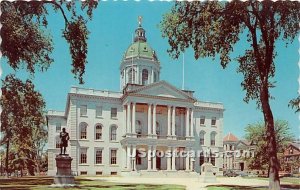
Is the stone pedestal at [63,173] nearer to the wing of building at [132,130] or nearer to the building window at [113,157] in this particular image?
the wing of building at [132,130]

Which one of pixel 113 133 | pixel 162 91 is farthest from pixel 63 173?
pixel 162 91

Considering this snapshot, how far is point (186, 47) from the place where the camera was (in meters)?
15.0

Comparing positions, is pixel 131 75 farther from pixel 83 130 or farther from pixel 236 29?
pixel 236 29

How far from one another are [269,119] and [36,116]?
365 inches

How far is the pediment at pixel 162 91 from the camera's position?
3812 centimetres

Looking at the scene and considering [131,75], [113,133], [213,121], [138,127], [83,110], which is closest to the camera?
[83,110]

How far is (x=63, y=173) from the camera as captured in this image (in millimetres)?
16609

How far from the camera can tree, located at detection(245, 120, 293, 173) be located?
28.0 m

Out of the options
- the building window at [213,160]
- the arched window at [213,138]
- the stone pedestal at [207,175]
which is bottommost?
the building window at [213,160]

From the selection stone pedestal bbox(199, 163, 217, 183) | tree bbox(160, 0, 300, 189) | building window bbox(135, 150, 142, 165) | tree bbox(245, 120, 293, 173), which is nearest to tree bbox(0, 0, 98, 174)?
tree bbox(160, 0, 300, 189)

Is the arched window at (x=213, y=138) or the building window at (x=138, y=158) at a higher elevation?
the arched window at (x=213, y=138)

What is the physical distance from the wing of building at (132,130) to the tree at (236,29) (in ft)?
66.6

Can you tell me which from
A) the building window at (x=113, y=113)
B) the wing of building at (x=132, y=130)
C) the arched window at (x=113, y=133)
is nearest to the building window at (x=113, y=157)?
the wing of building at (x=132, y=130)

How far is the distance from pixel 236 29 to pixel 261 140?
18.1 metres
